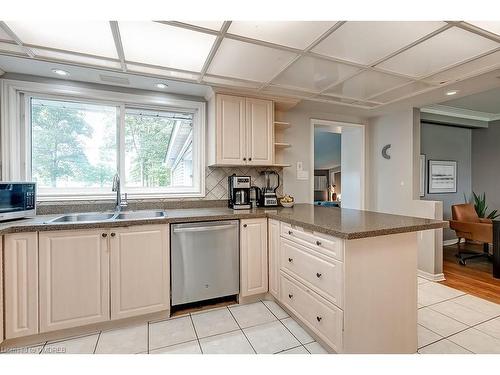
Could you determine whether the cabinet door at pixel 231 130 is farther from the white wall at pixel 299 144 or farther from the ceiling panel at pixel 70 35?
the ceiling panel at pixel 70 35

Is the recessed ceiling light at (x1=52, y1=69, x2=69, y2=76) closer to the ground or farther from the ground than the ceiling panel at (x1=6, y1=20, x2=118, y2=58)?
farther from the ground

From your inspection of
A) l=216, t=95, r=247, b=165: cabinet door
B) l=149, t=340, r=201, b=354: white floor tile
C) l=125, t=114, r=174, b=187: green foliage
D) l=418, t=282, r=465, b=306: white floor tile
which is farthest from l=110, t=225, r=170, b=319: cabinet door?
l=418, t=282, r=465, b=306: white floor tile

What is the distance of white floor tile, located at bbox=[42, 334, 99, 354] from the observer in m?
1.77

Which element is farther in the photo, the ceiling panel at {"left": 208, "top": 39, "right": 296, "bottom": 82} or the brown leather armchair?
the brown leather armchair

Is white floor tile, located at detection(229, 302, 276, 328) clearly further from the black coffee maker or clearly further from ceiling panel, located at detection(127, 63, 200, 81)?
ceiling panel, located at detection(127, 63, 200, 81)

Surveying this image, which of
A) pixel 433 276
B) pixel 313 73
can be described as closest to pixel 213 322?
pixel 313 73

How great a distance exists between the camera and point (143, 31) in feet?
5.34

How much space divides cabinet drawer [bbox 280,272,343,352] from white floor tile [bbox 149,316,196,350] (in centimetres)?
83

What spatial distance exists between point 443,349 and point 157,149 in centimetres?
312

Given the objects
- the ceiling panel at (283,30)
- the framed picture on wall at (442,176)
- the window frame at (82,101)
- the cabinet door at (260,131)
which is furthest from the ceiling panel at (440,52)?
the framed picture on wall at (442,176)

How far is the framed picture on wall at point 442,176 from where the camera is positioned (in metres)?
4.57

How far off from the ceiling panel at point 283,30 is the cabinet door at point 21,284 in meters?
2.04

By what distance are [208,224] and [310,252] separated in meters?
0.95

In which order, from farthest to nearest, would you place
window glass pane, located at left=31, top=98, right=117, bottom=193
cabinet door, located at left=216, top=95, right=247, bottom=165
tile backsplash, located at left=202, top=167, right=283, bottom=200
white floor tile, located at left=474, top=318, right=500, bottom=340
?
tile backsplash, located at left=202, top=167, right=283, bottom=200 → cabinet door, located at left=216, top=95, right=247, bottom=165 → window glass pane, located at left=31, top=98, right=117, bottom=193 → white floor tile, located at left=474, top=318, right=500, bottom=340
